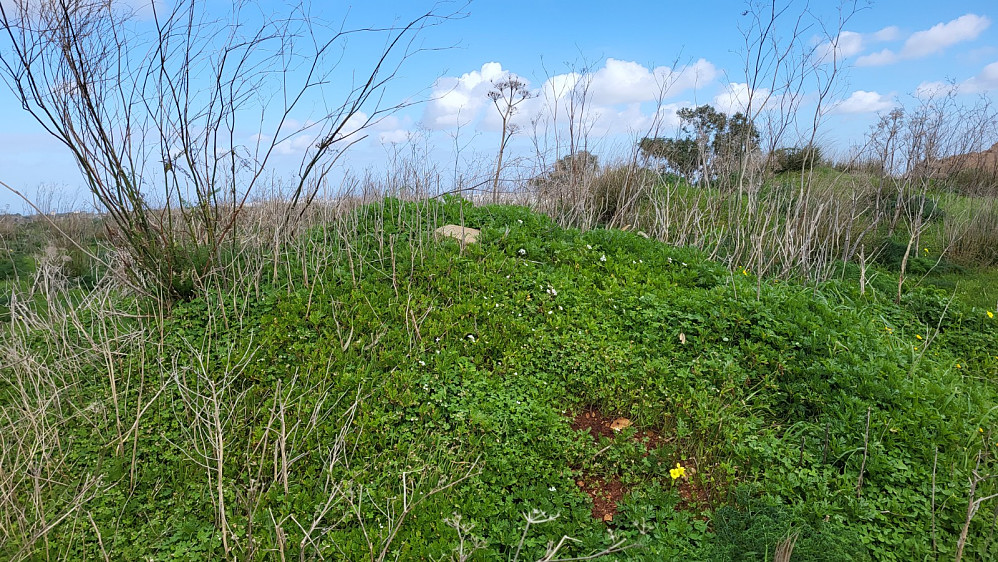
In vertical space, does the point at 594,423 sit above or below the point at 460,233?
below

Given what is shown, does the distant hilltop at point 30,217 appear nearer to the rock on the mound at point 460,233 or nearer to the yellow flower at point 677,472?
the rock on the mound at point 460,233

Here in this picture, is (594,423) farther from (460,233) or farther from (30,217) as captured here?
(30,217)

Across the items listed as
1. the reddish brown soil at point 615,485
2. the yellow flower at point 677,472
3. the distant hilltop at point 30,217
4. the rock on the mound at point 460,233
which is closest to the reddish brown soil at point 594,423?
the reddish brown soil at point 615,485

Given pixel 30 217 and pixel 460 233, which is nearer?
pixel 460 233

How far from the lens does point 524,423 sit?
136 inches

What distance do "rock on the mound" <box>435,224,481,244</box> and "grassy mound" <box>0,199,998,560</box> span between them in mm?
311

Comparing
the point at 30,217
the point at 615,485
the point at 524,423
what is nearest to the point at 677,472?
the point at 615,485

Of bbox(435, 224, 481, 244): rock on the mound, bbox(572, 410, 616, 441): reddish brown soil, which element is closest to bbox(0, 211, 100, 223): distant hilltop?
bbox(435, 224, 481, 244): rock on the mound

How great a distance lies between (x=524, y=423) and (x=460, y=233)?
8.88 ft

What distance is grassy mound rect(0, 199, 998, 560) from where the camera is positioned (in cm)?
280

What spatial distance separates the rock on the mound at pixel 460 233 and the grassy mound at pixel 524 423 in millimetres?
311

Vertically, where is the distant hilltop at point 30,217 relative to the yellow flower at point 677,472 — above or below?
above

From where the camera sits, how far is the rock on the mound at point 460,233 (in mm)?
5518

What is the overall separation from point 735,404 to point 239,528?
306 cm
